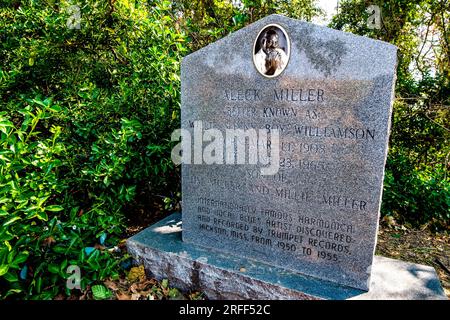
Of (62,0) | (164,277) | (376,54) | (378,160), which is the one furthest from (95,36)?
(378,160)

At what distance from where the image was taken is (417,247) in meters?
3.40

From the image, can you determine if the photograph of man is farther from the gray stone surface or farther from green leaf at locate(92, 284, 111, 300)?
green leaf at locate(92, 284, 111, 300)

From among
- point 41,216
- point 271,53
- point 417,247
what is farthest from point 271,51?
point 417,247

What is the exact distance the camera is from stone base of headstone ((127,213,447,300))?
7.13 feet

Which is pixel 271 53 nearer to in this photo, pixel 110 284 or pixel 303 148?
pixel 303 148

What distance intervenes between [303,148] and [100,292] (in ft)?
6.45

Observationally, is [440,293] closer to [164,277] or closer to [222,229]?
[222,229]

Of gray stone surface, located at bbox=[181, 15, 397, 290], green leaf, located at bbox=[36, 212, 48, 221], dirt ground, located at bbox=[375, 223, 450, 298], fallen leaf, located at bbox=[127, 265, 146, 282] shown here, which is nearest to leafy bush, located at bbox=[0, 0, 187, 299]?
green leaf, located at bbox=[36, 212, 48, 221]

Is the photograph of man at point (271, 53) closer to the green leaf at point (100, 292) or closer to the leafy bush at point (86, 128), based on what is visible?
the leafy bush at point (86, 128)

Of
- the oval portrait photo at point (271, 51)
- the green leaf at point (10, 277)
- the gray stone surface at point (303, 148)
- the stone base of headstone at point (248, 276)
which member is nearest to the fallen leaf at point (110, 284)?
the stone base of headstone at point (248, 276)

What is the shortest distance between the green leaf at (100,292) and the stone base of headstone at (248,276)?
44cm

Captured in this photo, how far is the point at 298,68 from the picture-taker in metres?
2.22

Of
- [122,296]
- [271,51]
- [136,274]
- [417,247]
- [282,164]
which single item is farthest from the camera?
[417,247]
